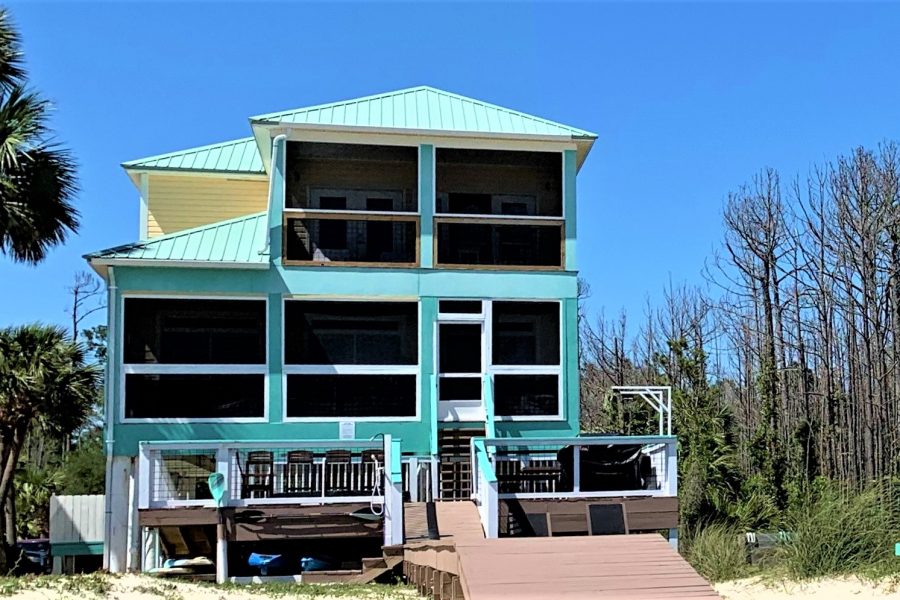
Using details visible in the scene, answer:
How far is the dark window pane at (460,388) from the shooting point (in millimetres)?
17422

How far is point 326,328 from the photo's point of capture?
1730 cm

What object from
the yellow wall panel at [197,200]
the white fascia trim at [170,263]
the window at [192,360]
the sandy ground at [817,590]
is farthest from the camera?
the yellow wall panel at [197,200]

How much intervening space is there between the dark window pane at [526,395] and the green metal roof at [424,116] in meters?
4.05

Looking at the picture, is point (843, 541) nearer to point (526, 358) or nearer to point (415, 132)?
point (526, 358)

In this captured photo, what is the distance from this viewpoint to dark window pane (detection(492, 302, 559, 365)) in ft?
57.7

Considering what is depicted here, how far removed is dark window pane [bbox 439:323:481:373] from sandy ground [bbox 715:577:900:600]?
5322mm

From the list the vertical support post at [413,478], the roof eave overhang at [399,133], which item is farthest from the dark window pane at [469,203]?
the vertical support post at [413,478]

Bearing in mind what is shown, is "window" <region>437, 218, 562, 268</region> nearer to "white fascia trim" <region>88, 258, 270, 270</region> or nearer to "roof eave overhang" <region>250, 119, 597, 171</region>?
"roof eave overhang" <region>250, 119, 597, 171</region>

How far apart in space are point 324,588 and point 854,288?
53.9ft

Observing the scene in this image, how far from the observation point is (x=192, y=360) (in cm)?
1680

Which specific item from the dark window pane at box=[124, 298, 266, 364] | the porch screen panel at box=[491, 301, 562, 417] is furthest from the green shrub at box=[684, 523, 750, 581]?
the dark window pane at box=[124, 298, 266, 364]

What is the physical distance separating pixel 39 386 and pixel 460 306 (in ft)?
31.8

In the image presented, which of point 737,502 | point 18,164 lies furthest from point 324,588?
point 737,502

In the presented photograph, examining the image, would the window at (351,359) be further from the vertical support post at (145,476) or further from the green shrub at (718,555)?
the green shrub at (718,555)
